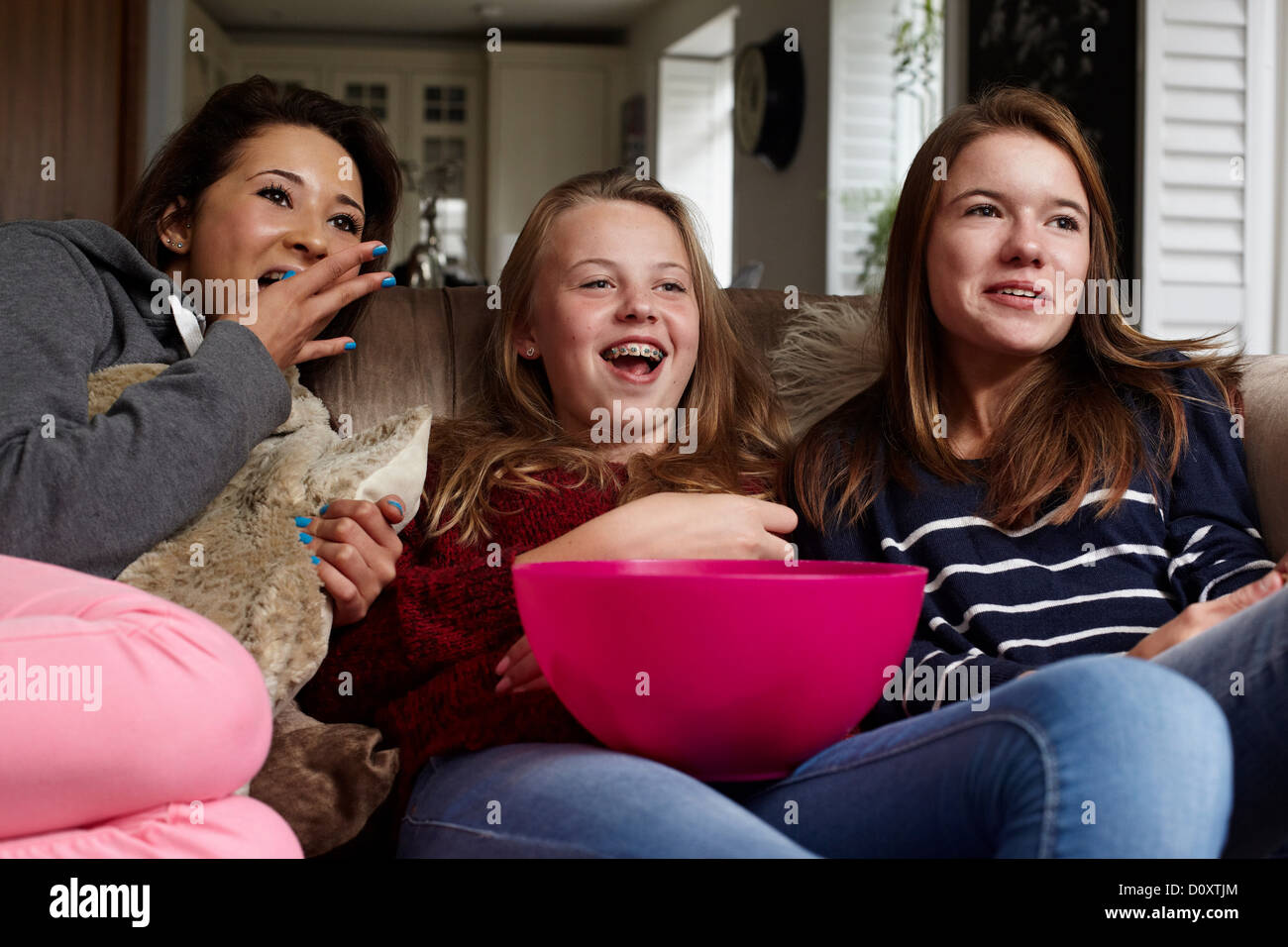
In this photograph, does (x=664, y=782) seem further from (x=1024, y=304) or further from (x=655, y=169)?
(x=655, y=169)

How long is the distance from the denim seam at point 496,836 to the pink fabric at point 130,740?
136 millimetres

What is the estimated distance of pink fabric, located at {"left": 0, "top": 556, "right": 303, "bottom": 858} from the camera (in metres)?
0.82

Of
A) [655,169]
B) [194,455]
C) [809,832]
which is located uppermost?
[655,169]

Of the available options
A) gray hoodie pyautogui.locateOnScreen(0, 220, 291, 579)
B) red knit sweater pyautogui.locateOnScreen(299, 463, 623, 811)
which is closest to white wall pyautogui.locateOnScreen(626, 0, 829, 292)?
red knit sweater pyautogui.locateOnScreen(299, 463, 623, 811)

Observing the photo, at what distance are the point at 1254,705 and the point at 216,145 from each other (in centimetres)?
136

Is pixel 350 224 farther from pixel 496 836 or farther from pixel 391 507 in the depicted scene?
pixel 496 836

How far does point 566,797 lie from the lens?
0.88 metres

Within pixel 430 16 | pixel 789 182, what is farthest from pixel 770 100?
pixel 430 16

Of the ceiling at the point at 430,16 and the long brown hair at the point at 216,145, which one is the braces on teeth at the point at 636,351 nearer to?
the long brown hair at the point at 216,145

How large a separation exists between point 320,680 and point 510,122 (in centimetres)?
730

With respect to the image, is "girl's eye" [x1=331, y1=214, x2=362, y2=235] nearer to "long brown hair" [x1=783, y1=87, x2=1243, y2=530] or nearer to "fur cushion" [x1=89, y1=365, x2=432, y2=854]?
"fur cushion" [x1=89, y1=365, x2=432, y2=854]

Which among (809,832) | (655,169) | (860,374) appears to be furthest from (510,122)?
(809,832)

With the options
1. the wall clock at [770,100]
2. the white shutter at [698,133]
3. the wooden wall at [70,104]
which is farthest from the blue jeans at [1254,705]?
the white shutter at [698,133]

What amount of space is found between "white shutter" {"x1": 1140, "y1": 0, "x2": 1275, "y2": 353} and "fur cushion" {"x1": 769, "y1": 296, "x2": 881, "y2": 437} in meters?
1.56
